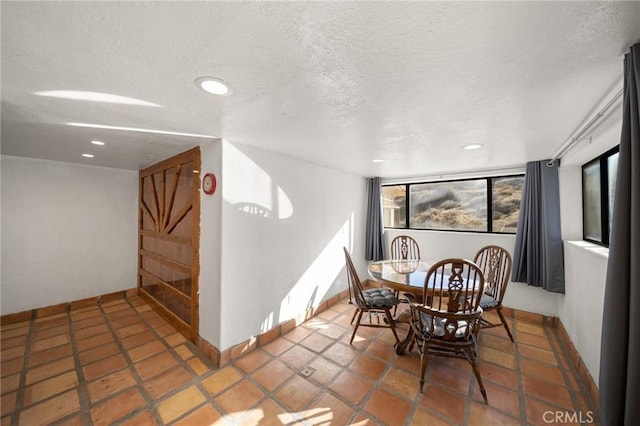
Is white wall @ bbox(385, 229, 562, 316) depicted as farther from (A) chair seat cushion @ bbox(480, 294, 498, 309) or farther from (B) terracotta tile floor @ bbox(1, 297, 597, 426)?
(A) chair seat cushion @ bbox(480, 294, 498, 309)

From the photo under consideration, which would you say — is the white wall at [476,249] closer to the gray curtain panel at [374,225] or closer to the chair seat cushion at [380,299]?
the gray curtain panel at [374,225]

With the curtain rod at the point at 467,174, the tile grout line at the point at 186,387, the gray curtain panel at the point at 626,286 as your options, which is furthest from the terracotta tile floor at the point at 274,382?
the curtain rod at the point at 467,174

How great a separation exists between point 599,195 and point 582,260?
2.35 ft

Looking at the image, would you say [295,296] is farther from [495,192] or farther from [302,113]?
[495,192]

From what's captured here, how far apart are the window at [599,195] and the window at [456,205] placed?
2.65 ft

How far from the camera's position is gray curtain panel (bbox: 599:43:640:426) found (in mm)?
958

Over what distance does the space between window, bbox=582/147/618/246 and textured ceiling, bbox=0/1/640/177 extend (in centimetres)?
62

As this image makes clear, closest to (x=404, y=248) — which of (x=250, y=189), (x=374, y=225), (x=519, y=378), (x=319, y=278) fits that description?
(x=374, y=225)

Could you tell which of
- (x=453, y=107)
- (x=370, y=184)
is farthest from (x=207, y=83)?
(x=370, y=184)

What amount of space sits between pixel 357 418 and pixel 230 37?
2.31m

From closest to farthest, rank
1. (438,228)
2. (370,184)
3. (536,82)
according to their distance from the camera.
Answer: (536,82), (438,228), (370,184)

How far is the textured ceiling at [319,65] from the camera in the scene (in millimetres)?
803

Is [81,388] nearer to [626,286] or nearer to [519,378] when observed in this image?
[626,286]

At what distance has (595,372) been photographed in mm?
1801
